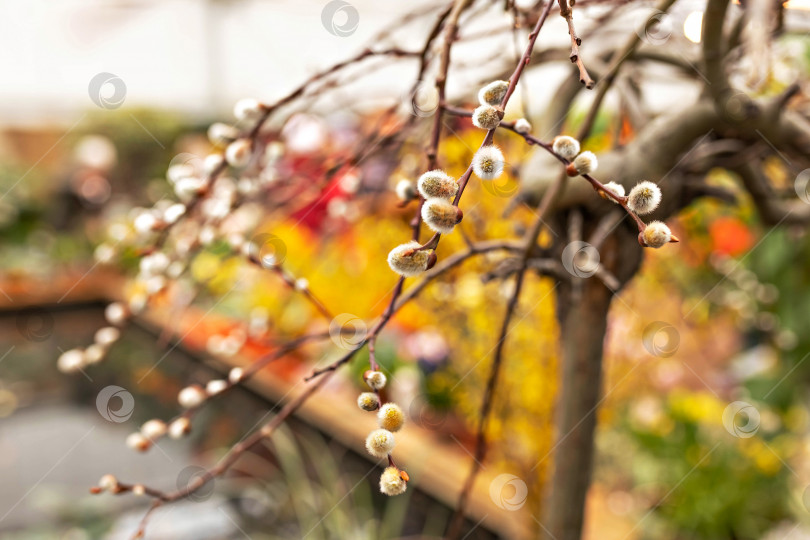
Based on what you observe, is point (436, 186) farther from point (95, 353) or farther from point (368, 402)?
point (95, 353)

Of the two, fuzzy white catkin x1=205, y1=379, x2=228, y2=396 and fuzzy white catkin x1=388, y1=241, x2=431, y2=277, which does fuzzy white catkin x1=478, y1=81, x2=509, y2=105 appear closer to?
fuzzy white catkin x1=388, y1=241, x2=431, y2=277

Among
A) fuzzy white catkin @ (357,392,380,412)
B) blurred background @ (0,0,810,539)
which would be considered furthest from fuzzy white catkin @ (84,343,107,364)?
fuzzy white catkin @ (357,392,380,412)

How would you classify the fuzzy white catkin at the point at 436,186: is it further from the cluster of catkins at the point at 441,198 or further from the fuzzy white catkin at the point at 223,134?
the fuzzy white catkin at the point at 223,134

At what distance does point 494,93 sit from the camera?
16cm

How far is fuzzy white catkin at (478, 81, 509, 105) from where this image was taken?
0.16 m

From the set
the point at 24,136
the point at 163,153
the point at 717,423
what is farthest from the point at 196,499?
the point at 24,136

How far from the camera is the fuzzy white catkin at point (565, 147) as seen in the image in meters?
0.17

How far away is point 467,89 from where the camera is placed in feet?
1.20

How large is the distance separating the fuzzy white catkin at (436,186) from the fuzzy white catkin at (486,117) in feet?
0.05

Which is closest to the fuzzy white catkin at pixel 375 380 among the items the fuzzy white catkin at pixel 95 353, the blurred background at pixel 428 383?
the blurred background at pixel 428 383

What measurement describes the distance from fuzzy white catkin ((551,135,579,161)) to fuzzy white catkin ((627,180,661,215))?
21 mm

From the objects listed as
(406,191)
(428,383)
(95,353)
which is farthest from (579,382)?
(428,383)

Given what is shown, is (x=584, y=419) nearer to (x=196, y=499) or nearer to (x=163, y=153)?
(x=196, y=499)

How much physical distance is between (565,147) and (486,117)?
4 centimetres
